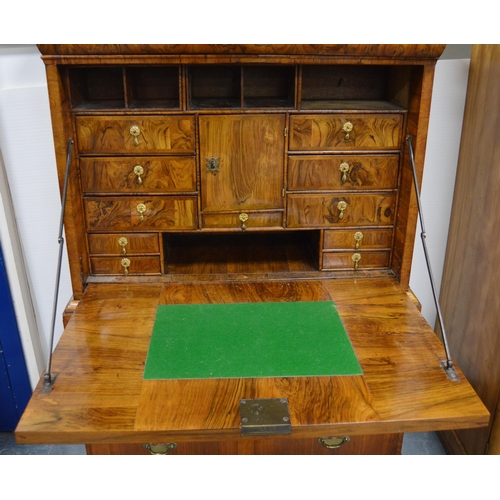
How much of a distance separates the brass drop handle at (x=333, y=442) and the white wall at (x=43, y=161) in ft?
4.26

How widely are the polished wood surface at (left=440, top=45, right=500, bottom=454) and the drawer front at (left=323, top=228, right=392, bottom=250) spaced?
1.46ft

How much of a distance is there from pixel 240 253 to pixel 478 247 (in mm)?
955

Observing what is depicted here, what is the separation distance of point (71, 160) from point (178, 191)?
0.36 m

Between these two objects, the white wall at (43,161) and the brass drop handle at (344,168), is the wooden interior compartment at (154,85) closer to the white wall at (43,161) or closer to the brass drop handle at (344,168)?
the white wall at (43,161)

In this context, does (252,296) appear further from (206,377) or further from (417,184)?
(417,184)

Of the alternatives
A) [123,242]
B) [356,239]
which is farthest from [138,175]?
[356,239]

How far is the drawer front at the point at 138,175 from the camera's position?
193 centimetres

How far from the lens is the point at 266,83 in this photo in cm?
210

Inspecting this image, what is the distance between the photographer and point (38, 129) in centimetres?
236

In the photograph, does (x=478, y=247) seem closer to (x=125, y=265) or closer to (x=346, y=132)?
(x=346, y=132)

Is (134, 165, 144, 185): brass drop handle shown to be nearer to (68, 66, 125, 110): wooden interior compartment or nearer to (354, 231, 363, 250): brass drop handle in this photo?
(68, 66, 125, 110): wooden interior compartment

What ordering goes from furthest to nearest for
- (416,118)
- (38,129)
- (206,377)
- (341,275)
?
(38,129) < (341,275) < (416,118) < (206,377)

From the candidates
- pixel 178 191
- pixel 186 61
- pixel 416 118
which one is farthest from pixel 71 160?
pixel 416 118

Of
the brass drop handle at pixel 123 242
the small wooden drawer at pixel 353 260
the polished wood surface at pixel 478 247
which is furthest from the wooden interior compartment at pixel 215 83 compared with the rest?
the polished wood surface at pixel 478 247
